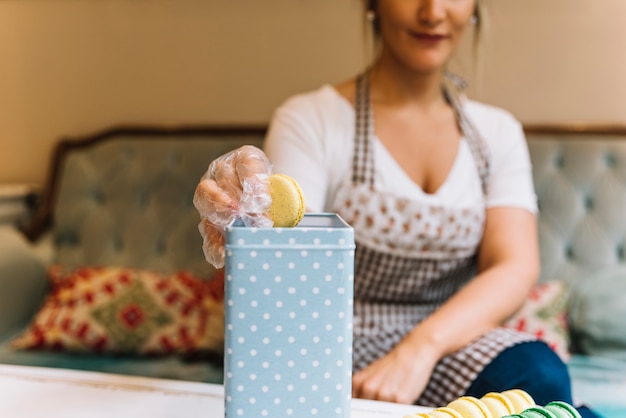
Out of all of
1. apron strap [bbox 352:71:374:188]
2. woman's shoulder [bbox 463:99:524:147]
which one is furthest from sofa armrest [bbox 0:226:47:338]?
woman's shoulder [bbox 463:99:524:147]

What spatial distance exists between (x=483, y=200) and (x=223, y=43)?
124 centimetres

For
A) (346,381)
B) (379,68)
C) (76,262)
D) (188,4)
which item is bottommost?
(76,262)

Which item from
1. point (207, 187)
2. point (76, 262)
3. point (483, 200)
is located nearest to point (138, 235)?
point (76, 262)

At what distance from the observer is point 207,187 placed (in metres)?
0.70

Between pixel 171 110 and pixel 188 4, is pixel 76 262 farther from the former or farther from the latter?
pixel 188 4

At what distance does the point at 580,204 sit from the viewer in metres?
1.85

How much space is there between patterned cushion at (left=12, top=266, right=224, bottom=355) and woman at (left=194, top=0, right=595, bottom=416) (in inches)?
22.5

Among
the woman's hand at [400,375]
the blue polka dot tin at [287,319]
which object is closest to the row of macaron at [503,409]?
the blue polka dot tin at [287,319]

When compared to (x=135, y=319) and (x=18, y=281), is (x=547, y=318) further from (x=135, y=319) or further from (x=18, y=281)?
(x=18, y=281)

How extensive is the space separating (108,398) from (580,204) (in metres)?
1.41

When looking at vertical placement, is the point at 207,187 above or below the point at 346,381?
above

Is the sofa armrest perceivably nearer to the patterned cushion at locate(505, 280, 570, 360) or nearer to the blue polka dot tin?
the patterned cushion at locate(505, 280, 570, 360)

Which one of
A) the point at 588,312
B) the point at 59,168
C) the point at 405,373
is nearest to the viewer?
the point at 405,373

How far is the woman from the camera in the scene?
3.98ft
